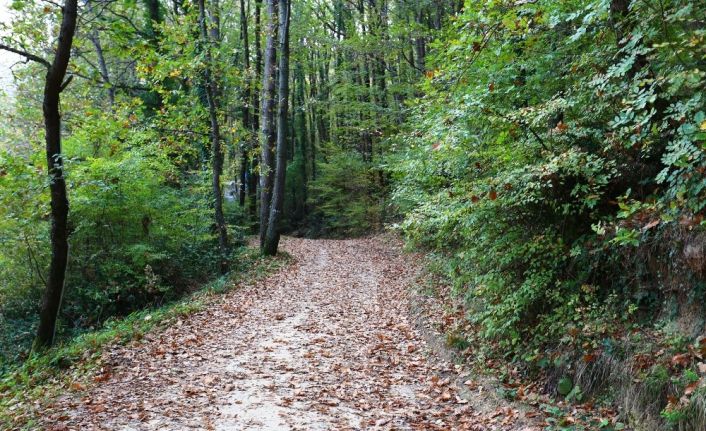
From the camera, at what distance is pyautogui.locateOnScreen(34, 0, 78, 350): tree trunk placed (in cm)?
626

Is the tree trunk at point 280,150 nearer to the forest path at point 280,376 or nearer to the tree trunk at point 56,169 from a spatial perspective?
the forest path at point 280,376

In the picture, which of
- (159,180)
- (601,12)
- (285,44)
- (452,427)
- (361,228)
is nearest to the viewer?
(601,12)

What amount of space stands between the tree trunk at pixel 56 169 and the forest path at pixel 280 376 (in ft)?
4.35

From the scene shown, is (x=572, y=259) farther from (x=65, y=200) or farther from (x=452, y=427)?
(x=65, y=200)

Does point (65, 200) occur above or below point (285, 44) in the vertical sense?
below

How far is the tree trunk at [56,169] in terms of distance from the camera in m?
6.26

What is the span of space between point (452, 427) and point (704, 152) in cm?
368

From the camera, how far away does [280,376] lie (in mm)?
6340

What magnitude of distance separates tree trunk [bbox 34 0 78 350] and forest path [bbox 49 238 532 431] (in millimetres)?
1326

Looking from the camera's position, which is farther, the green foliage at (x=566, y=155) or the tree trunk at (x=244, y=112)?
the tree trunk at (x=244, y=112)

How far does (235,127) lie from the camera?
14.1m

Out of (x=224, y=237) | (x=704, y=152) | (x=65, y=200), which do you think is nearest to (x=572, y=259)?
(x=704, y=152)

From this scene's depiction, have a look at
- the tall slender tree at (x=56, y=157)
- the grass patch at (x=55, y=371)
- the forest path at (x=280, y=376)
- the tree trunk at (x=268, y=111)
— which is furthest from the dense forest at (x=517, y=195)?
the tree trunk at (x=268, y=111)

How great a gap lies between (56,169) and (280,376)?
14.6ft
